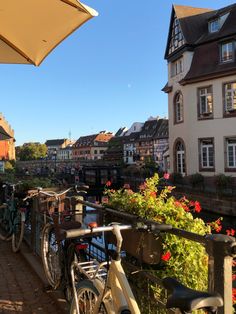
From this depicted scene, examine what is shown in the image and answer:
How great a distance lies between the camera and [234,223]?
61.3 feet

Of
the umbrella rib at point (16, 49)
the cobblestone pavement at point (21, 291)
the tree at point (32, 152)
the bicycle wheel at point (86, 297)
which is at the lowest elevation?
the cobblestone pavement at point (21, 291)

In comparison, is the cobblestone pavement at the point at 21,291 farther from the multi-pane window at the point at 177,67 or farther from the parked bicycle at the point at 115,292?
the multi-pane window at the point at 177,67

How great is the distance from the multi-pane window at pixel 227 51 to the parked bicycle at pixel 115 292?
23.4 metres

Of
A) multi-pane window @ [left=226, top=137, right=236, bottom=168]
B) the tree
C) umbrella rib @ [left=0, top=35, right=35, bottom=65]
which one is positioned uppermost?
the tree

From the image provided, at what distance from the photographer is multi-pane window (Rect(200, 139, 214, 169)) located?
2508 centimetres

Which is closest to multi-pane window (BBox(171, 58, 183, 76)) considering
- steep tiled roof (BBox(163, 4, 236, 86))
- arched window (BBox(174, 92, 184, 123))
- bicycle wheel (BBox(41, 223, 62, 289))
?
steep tiled roof (BBox(163, 4, 236, 86))

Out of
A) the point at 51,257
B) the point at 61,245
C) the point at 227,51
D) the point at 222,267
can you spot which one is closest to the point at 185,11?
the point at 227,51

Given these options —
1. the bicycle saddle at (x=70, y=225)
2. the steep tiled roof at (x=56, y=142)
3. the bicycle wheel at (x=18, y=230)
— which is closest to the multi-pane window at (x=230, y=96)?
the bicycle wheel at (x=18, y=230)

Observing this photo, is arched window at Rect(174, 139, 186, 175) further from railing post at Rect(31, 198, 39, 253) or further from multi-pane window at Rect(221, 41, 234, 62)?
railing post at Rect(31, 198, 39, 253)

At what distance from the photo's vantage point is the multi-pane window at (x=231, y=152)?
77.9 feet

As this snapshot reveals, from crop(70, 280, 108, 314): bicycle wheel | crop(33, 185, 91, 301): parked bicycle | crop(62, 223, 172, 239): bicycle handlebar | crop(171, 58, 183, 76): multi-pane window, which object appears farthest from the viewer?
crop(171, 58, 183, 76): multi-pane window

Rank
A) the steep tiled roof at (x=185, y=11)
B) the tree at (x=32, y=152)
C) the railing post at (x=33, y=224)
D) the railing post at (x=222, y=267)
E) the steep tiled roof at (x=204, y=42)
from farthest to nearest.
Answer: the tree at (x=32, y=152), the steep tiled roof at (x=185, y=11), the steep tiled roof at (x=204, y=42), the railing post at (x=33, y=224), the railing post at (x=222, y=267)

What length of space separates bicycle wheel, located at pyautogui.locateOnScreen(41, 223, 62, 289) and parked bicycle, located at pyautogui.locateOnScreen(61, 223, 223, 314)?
0.90 m

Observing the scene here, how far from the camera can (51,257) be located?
13.8ft
